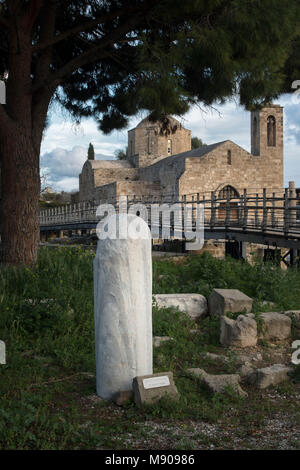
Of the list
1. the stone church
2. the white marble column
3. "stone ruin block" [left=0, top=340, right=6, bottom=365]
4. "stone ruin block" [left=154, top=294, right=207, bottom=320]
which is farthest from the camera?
the stone church

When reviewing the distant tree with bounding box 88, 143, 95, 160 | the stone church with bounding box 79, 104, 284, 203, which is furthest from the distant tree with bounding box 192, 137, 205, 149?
the stone church with bounding box 79, 104, 284, 203

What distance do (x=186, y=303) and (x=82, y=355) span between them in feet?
6.21

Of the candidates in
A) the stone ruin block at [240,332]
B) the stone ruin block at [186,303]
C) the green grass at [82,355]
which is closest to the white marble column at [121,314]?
the green grass at [82,355]

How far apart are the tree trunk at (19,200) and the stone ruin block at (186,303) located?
2521 millimetres

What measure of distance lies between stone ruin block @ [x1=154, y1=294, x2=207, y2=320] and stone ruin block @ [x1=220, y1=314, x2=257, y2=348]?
2.90ft

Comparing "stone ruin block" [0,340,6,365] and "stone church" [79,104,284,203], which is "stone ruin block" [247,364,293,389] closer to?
"stone ruin block" [0,340,6,365]

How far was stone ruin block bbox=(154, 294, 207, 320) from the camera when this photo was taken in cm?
589

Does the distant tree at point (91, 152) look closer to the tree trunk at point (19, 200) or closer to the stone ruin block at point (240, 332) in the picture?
the tree trunk at point (19, 200)

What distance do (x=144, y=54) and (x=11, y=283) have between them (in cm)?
432

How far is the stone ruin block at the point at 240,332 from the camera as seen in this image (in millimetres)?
4957

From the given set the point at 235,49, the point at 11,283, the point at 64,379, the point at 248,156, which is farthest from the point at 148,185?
the point at 64,379

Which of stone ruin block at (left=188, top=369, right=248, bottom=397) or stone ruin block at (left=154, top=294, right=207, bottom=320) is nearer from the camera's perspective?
stone ruin block at (left=188, top=369, right=248, bottom=397)

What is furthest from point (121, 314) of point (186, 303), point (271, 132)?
point (271, 132)

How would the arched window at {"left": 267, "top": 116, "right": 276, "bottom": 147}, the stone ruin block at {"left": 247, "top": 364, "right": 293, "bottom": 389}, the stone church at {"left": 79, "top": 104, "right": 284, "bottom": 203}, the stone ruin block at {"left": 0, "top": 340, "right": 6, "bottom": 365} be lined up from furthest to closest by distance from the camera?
the arched window at {"left": 267, "top": 116, "right": 276, "bottom": 147}
the stone church at {"left": 79, "top": 104, "right": 284, "bottom": 203}
the stone ruin block at {"left": 0, "top": 340, "right": 6, "bottom": 365}
the stone ruin block at {"left": 247, "top": 364, "right": 293, "bottom": 389}
